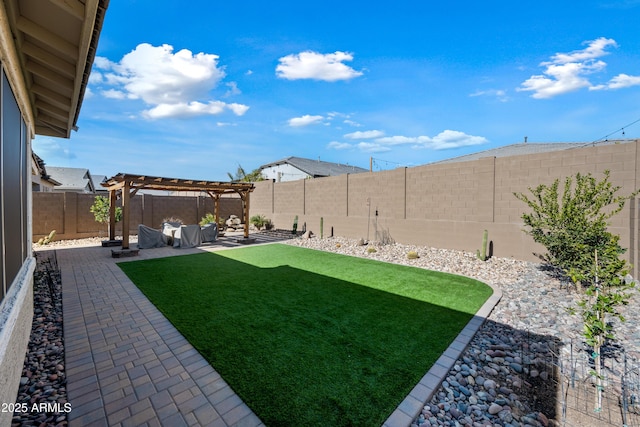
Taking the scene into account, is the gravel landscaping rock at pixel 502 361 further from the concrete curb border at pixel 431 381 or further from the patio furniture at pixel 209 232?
the patio furniture at pixel 209 232

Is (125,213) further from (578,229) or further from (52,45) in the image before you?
(578,229)

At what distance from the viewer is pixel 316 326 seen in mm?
4023

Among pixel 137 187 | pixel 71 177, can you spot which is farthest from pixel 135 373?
pixel 71 177

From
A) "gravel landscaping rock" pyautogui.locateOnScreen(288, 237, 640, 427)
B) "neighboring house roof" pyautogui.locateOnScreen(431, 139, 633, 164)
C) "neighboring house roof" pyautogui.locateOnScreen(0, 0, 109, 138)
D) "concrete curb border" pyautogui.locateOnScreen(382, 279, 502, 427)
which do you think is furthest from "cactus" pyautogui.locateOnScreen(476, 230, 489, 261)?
"neighboring house roof" pyautogui.locateOnScreen(431, 139, 633, 164)

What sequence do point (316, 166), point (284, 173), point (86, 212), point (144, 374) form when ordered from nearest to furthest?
1. point (144, 374)
2. point (86, 212)
3. point (284, 173)
4. point (316, 166)

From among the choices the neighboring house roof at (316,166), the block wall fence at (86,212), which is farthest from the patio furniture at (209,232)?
the neighboring house roof at (316,166)

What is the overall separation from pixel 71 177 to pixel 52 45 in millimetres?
31946

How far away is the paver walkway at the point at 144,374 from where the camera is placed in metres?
2.31

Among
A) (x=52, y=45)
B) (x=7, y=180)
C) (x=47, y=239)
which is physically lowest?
(x=47, y=239)

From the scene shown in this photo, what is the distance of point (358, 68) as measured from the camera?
11.5m

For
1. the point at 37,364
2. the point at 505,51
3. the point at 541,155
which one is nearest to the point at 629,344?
the point at 541,155

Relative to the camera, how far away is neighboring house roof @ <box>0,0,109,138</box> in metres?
2.22

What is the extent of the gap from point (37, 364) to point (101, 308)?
6.06ft

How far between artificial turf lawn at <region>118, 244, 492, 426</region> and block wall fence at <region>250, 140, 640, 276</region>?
9.95 ft
